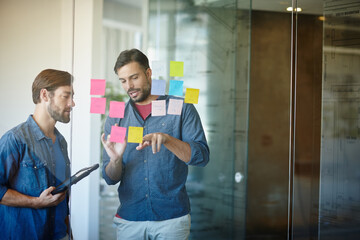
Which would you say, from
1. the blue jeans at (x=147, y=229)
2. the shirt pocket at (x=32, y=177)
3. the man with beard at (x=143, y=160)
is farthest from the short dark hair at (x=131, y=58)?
the blue jeans at (x=147, y=229)

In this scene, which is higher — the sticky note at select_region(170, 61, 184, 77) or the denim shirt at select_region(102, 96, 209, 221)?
the sticky note at select_region(170, 61, 184, 77)

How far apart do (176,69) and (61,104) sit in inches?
31.1

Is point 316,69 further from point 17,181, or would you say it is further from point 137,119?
point 17,181

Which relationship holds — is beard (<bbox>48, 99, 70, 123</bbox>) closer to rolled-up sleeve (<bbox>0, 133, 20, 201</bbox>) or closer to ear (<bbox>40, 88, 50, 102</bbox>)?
ear (<bbox>40, 88, 50, 102</bbox>)

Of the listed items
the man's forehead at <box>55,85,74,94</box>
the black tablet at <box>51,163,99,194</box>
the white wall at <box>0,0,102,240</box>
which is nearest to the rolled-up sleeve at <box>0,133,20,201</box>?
the white wall at <box>0,0,102,240</box>

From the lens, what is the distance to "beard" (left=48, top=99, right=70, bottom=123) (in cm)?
244

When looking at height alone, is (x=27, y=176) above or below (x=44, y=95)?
below

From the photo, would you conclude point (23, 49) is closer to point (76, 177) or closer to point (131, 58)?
point (131, 58)

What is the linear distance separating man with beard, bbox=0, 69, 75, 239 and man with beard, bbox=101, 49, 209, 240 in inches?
11.8

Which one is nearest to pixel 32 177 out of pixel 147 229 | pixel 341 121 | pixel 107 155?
pixel 107 155

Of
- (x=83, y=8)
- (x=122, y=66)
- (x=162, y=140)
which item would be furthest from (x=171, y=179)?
(x=83, y=8)

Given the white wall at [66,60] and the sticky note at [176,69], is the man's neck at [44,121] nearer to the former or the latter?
the white wall at [66,60]

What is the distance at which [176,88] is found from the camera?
8.48 ft

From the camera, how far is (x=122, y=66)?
247 centimetres
